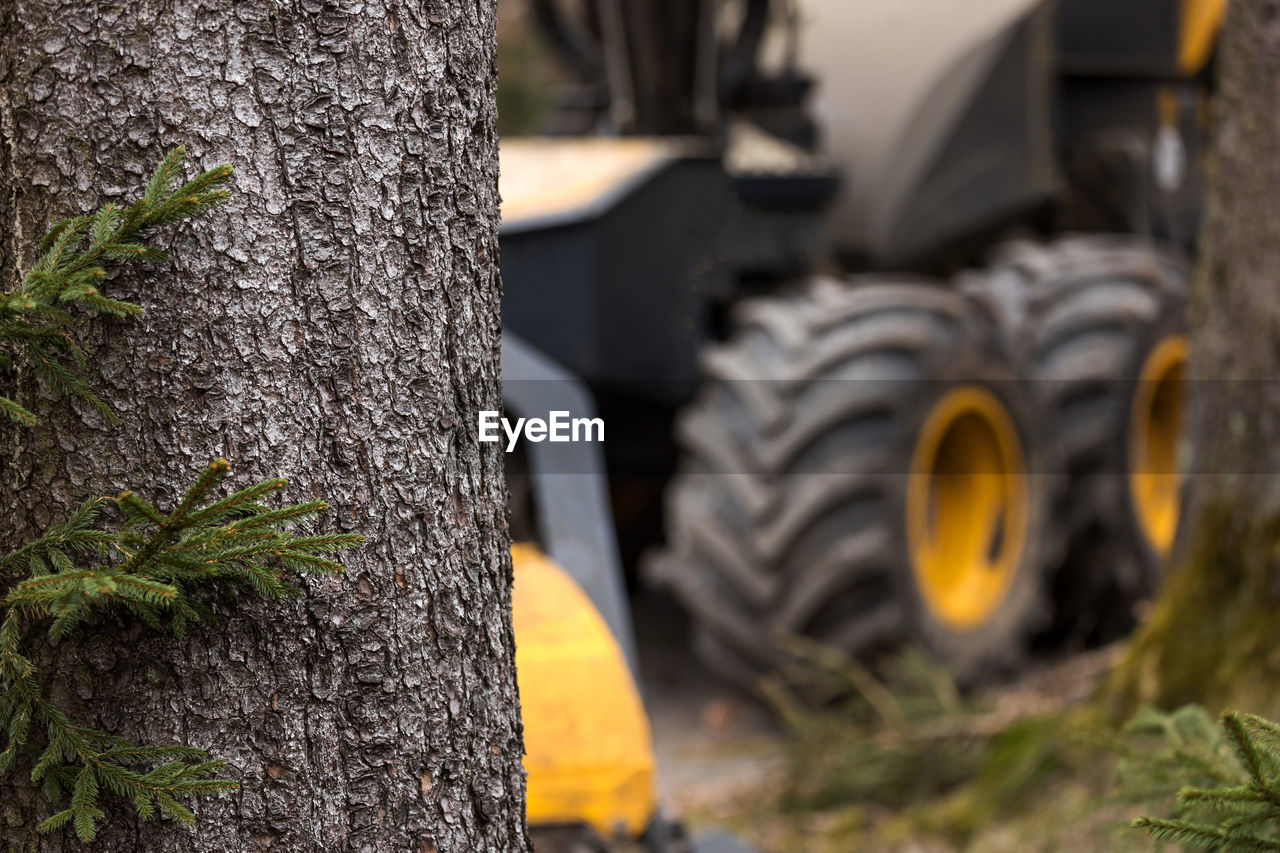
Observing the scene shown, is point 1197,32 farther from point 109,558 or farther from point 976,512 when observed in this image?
point 109,558

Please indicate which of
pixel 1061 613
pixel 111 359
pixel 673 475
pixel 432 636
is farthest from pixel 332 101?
pixel 1061 613

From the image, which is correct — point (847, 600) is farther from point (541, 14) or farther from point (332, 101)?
point (332, 101)

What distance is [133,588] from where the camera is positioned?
115cm

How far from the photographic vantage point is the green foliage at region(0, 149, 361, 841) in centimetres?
119

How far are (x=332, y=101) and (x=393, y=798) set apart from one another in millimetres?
691

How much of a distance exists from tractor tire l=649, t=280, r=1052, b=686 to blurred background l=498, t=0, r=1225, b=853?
11mm

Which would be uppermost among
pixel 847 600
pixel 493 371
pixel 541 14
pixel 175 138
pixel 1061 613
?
pixel 541 14

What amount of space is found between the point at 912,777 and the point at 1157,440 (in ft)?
7.65

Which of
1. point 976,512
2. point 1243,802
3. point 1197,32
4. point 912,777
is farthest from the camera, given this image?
point 1197,32

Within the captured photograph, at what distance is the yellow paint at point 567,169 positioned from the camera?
3760mm

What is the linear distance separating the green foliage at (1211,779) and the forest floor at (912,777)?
22.1 inches

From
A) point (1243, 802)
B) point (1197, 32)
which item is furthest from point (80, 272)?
point (1197, 32)

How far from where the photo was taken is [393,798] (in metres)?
1.37

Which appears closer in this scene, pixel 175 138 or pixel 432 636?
pixel 175 138
